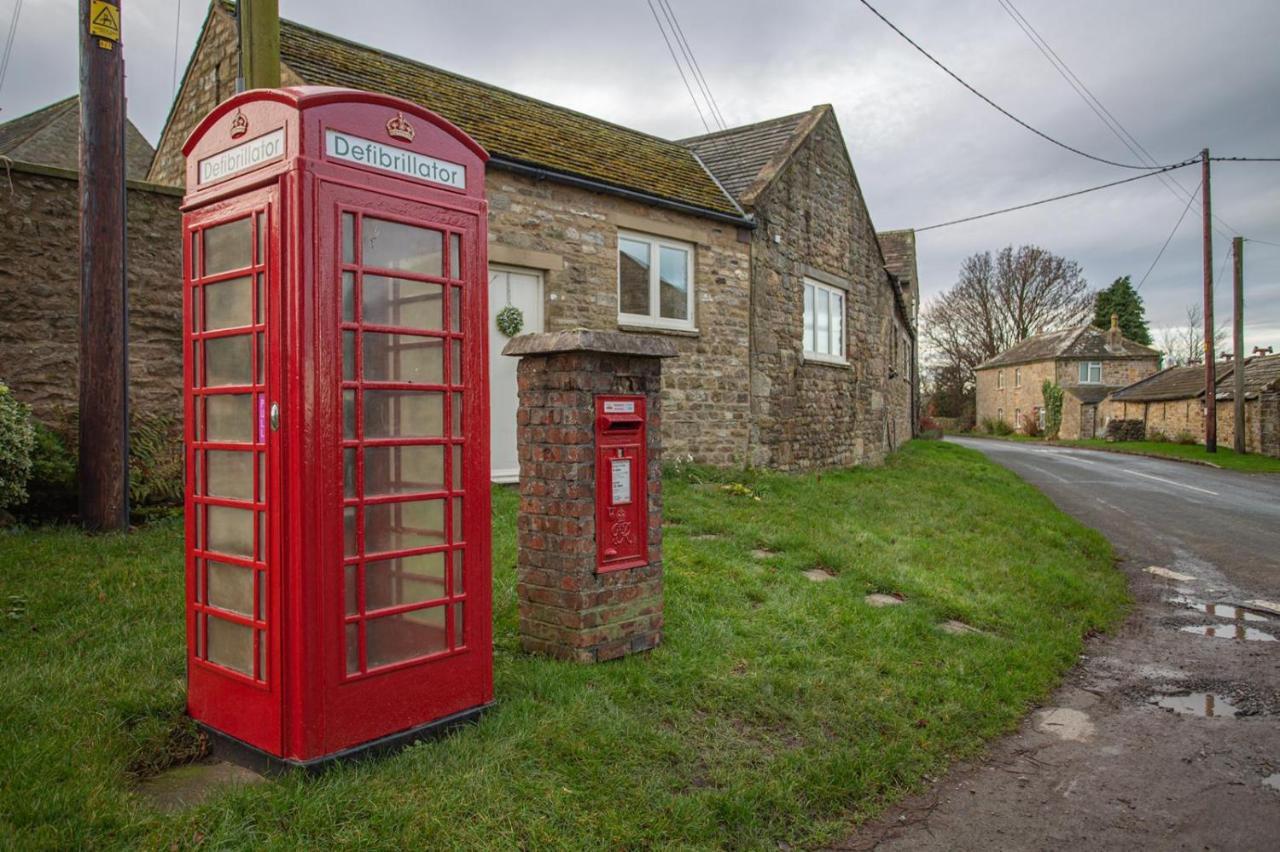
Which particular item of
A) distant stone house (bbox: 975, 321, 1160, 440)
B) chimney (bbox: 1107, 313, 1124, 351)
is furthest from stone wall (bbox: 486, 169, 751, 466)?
chimney (bbox: 1107, 313, 1124, 351)

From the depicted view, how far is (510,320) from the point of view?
10227 millimetres

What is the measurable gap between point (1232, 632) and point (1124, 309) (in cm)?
5763

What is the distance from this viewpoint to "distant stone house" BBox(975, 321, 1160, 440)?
153 feet

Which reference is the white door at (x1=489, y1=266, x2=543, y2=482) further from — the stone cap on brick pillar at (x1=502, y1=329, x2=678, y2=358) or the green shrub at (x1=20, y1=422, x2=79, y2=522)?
the stone cap on brick pillar at (x1=502, y1=329, x2=678, y2=358)

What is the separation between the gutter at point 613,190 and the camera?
10117mm

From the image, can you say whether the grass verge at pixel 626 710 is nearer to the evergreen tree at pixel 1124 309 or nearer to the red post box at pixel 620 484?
the red post box at pixel 620 484

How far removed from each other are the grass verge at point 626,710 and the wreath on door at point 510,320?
11.0 ft

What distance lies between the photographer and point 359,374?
328 centimetres

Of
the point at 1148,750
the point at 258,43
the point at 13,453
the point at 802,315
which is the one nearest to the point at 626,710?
the point at 1148,750

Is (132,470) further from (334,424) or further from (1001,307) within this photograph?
(1001,307)

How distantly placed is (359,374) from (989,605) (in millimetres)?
5302

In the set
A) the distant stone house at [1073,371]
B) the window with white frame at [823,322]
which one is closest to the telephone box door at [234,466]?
the window with white frame at [823,322]

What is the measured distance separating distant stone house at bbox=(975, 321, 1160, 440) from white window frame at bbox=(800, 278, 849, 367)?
1379 inches

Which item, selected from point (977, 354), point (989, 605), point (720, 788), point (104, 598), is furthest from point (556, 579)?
point (977, 354)
